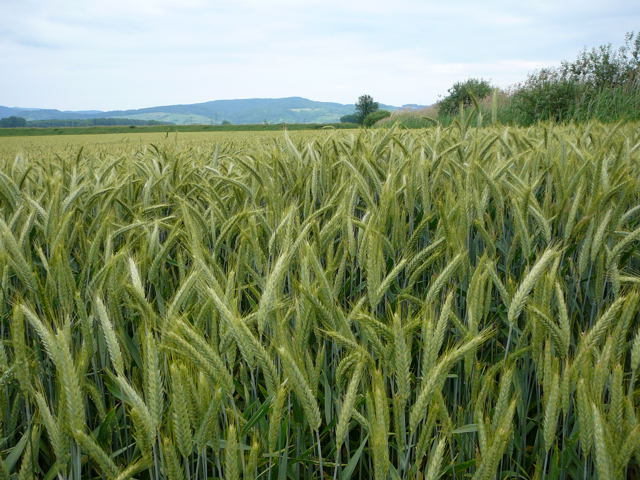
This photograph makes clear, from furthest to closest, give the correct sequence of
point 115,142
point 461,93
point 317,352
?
point 461,93 < point 115,142 < point 317,352

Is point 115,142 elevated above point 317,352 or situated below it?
above

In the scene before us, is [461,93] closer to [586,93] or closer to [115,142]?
[586,93]

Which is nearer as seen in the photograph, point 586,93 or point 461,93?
point 586,93

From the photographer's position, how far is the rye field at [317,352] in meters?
0.80

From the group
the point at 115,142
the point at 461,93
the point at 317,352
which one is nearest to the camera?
the point at 317,352

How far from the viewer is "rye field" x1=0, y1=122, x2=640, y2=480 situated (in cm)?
80

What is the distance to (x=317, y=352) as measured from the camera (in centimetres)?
136

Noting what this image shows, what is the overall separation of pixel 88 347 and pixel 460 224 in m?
1.05

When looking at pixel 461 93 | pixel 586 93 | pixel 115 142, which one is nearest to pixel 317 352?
pixel 115 142

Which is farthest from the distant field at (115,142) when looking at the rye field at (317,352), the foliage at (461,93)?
the foliage at (461,93)

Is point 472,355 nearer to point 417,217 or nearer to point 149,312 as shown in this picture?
point 149,312

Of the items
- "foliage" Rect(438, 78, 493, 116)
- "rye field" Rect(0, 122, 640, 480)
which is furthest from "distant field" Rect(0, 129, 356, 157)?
"foliage" Rect(438, 78, 493, 116)

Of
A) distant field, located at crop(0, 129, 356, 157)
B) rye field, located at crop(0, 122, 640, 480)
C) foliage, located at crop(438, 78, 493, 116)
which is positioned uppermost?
foliage, located at crop(438, 78, 493, 116)

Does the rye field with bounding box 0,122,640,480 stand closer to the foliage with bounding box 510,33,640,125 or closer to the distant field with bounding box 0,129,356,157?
the distant field with bounding box 0,129,356,157
